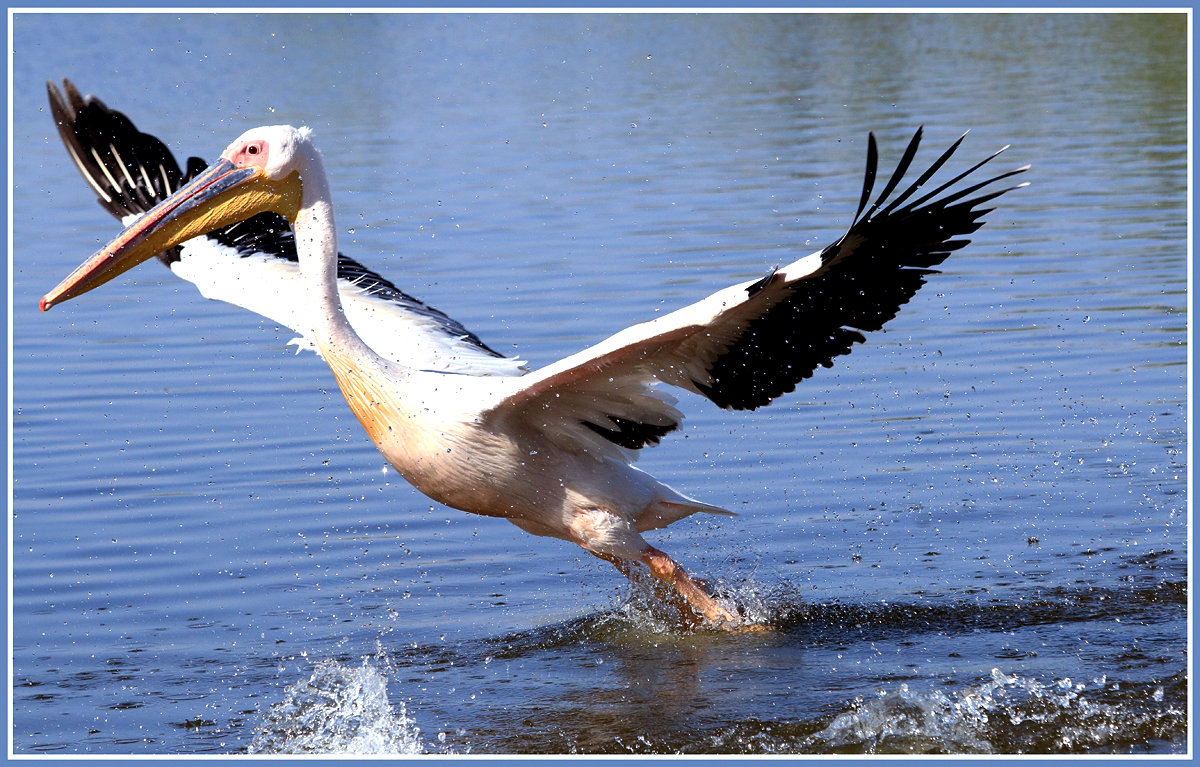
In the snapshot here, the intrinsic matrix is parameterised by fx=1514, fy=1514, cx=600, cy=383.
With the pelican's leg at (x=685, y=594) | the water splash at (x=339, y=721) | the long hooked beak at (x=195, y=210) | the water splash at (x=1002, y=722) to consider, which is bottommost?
the water splash at (x=1002, y=722)

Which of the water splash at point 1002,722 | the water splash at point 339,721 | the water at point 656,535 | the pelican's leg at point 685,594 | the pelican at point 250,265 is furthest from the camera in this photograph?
the pelican at point 250,265

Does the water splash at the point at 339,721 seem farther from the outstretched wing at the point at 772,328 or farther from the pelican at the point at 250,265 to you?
the pelican at the point at 250,265

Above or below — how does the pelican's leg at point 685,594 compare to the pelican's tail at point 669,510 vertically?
below

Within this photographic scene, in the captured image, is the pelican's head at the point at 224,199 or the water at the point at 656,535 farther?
the pelican's head at the point at 224,199

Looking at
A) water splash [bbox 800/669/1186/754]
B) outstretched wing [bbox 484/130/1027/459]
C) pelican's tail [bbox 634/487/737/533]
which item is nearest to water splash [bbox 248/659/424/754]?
outstretched wing [bbox 484/130/1027/459]

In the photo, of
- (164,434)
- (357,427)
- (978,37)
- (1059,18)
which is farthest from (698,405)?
(1059,18)

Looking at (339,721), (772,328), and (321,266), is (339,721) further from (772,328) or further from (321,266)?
(772,328)

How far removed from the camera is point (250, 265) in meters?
6.77

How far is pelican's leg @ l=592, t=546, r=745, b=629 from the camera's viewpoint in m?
5.82

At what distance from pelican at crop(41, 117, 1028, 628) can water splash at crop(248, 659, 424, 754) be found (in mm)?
783

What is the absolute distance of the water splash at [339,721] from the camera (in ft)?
16.1

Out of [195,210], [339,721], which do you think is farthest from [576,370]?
[195,210]

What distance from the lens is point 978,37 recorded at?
28125mm

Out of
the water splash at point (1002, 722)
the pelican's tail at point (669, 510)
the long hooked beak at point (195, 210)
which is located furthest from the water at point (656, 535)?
the long hooked beak at point (195, 210)
